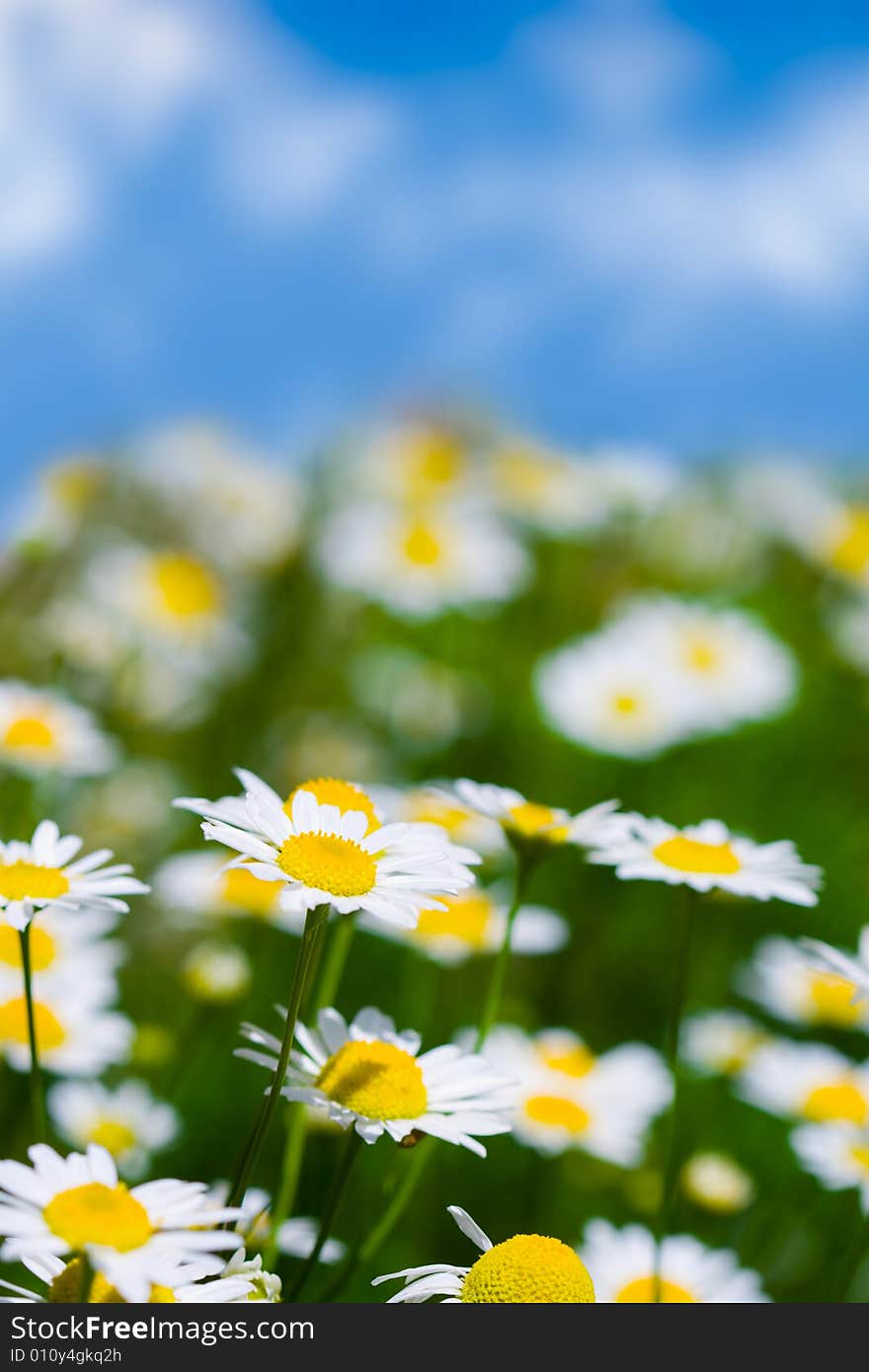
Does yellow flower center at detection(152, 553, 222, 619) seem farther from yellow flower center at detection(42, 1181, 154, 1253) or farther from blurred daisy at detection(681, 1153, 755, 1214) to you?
yellow flower center at detection(42, 1181, 154, 1253)

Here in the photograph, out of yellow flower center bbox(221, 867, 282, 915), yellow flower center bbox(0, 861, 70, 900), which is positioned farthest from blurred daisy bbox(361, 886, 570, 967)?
yellow flower center bbox(0, 861, 70, 900)

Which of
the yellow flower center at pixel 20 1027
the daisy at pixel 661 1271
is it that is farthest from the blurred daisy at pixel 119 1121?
the daisy at pixel 661 1271

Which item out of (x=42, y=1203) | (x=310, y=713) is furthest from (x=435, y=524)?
(x=42, y=1203)

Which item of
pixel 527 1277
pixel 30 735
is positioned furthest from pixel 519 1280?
pixel 30 735

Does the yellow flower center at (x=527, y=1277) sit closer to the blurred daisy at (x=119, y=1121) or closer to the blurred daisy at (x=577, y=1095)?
the blurred daisy at (x=577, y=1095)

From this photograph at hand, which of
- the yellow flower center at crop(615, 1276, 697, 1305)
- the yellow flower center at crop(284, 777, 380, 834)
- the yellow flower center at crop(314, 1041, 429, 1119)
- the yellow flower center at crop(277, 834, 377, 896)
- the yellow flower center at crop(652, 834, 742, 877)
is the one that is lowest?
the yellow flower center at crop(615, 1276, 697, 1305)
